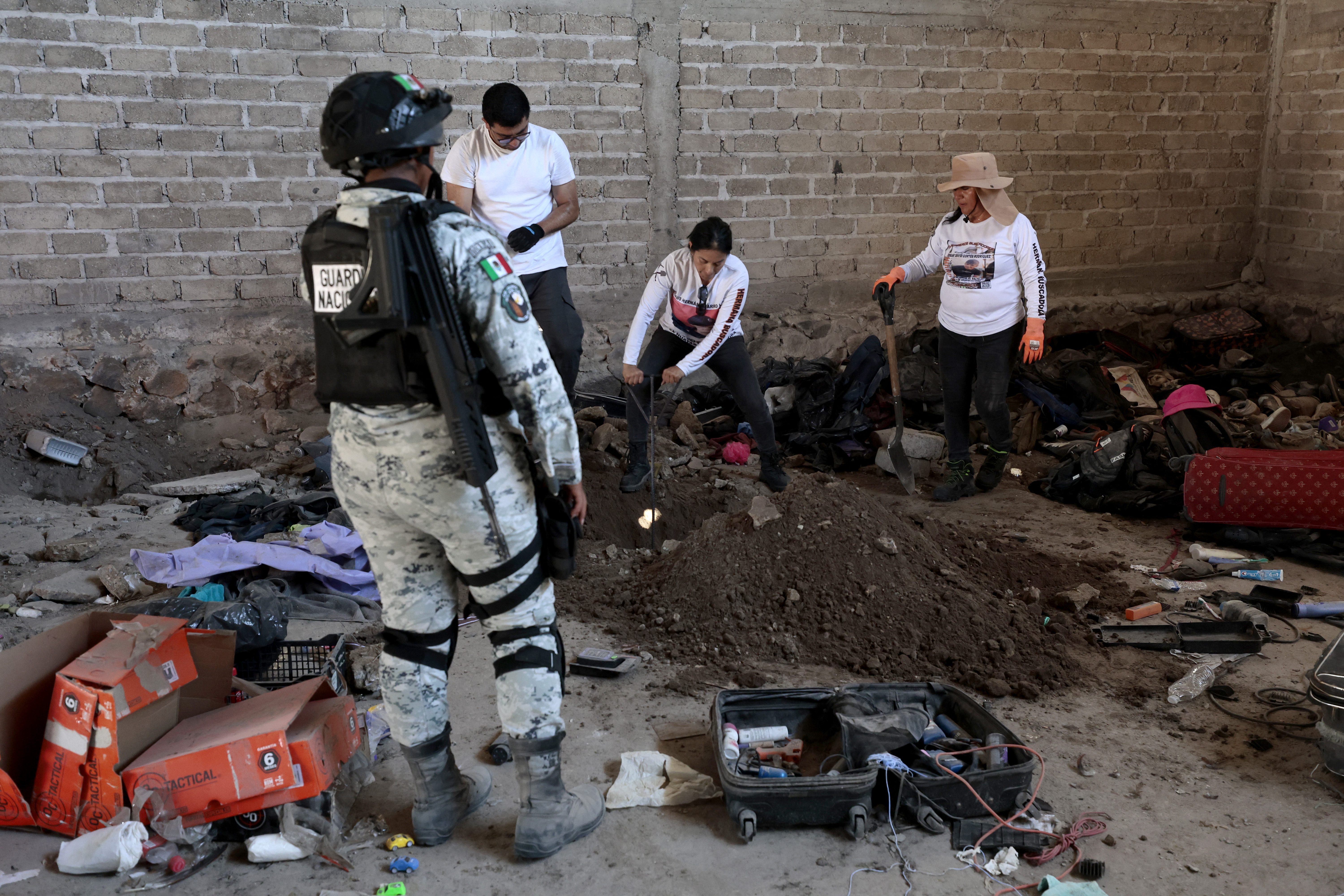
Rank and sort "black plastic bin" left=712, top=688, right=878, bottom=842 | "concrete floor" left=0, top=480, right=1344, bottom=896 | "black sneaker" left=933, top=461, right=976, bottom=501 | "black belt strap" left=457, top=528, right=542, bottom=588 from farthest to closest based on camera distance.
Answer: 1. "black sneaker" left=933, top=461, right=976, bottom=501
2. "black plastic bin" left=712, top=688, right=878, bottom=842
3. "concrete floor" left=0, top=480, right=1344, bottom=896
4. "black belt strap" left=457, top=528, right=542, bottom=588

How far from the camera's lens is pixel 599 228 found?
652cm

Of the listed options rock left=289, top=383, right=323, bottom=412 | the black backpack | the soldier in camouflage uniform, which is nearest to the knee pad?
the soldier in camouflage uniform

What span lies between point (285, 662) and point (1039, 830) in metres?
2.40

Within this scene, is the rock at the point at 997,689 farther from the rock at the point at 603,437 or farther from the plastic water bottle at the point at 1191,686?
the rock at the point at 603,437

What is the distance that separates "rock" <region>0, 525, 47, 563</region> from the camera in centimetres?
460

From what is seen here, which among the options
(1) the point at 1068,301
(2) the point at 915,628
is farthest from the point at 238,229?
(1) the point at 1068,301

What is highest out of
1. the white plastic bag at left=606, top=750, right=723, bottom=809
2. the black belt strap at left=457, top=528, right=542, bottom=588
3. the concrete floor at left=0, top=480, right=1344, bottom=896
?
the black belt strap at left=457, top=528, right=542, bottom=588

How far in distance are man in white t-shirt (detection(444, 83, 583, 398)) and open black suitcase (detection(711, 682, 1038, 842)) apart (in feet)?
8.30

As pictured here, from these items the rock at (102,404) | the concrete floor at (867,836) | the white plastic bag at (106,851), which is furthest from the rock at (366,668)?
the rock at (102,404)

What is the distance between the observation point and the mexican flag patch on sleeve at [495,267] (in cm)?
219

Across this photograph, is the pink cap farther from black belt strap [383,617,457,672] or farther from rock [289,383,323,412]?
rock [289,383,323,412]

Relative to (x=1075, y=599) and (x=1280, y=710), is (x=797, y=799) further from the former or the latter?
(x=1075, y=599)

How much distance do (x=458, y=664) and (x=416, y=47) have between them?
13.1 feet

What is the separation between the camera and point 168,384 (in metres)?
6.08
